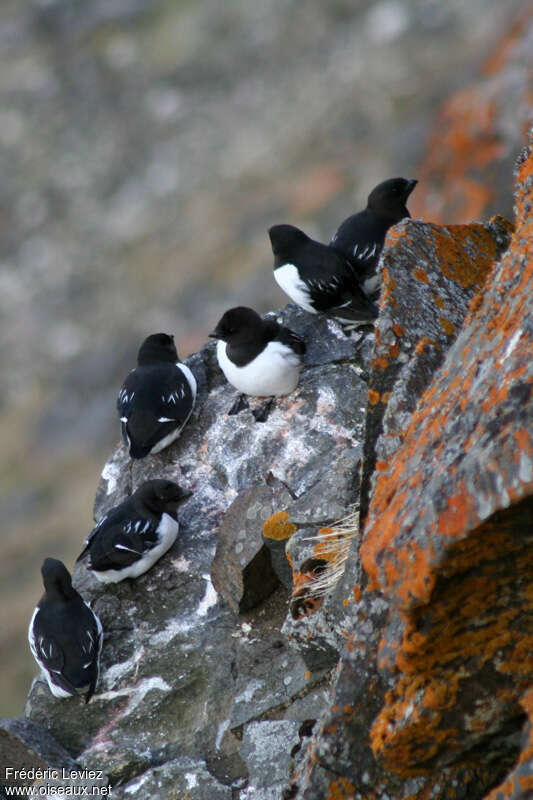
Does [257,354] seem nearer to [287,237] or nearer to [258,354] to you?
[258,354]

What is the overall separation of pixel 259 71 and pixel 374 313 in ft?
95.8

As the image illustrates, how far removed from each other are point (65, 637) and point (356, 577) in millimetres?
2623

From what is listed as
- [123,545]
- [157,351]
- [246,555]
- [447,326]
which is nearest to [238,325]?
[157,351]

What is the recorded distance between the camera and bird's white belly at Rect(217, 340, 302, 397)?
22.8 ft

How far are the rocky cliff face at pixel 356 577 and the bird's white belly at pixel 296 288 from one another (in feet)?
0.65

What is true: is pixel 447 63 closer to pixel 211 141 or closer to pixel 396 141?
pixel 396 141

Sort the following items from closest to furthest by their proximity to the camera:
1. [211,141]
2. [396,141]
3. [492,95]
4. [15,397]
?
[492,95]
[396,141]
[15,397]
[211,141]

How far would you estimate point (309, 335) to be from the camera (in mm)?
7641

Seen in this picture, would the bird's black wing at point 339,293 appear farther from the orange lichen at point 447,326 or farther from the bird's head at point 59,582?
the orange lichen at point 447,326

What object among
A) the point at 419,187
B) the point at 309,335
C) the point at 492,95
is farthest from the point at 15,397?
the point at 309,335

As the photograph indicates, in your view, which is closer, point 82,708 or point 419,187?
point 82,708

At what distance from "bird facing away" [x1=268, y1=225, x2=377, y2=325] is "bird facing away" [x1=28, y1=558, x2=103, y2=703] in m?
2.56

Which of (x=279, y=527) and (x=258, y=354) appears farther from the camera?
(x=258, y=354)

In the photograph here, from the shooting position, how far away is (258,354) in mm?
6996
